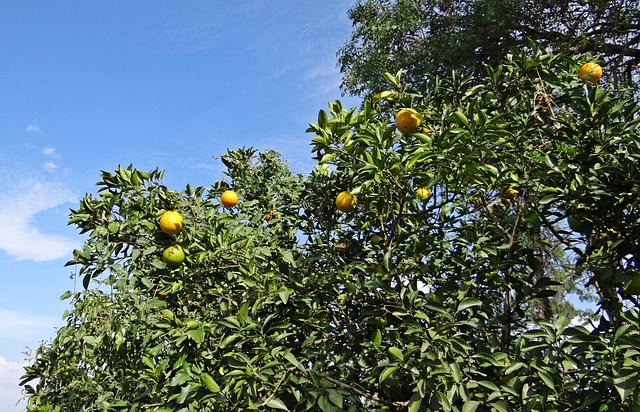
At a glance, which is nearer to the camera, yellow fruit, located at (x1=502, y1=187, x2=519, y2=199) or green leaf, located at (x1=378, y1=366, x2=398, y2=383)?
green leaf, located at (x1=378, y1=366, x2=398, y2=383)

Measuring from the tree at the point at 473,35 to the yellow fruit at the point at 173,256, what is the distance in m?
4.86

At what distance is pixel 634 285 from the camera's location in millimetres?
2348

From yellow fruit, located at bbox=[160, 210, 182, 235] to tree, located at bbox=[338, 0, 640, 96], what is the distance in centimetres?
482

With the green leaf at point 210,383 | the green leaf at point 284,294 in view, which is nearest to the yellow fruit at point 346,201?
the green leaf at point 284,294

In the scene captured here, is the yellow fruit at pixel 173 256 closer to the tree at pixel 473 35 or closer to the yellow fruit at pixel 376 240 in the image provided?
the yellow fruit at pixel 376 240

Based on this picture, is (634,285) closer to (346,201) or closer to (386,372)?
(386,372)

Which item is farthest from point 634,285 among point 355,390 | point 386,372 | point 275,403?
point 275,403

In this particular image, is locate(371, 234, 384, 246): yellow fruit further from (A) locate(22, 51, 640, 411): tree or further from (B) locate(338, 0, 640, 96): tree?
(B) locate(338, 0, 640, 96): tree

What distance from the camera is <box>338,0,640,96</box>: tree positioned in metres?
7.36

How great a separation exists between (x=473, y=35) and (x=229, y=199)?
5.27 meters

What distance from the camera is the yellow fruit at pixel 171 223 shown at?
2658mm

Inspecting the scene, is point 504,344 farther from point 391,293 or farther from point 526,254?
point 391,293

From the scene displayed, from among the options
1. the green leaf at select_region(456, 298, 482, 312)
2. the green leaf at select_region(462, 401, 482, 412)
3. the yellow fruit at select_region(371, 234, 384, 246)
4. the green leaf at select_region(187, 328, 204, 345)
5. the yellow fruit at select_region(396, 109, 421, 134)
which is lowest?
the green leaf at select_region(462, 401, 482, 412)

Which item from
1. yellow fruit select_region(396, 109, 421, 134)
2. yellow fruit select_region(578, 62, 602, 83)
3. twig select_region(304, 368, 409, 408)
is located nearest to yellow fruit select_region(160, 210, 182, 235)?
twig select_region(304, 368, 409, 408)
